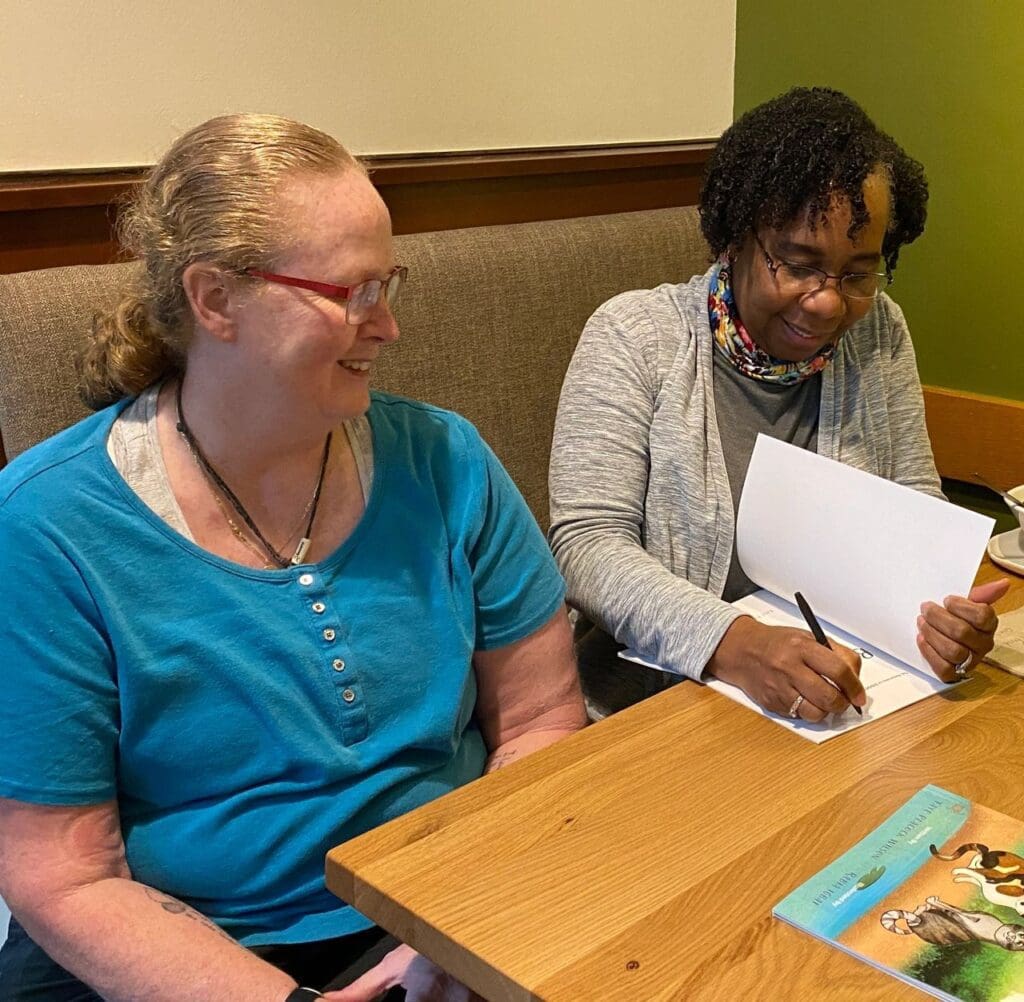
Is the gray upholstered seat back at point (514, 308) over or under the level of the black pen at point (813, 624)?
over

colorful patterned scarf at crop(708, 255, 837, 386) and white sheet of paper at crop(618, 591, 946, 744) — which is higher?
colorful patterned scarf at crop(708, 255, 837, 386)

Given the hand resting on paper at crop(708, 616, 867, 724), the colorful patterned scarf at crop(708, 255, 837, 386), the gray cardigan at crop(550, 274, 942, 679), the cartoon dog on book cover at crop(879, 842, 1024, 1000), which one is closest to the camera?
the cartoon dog on book cover at crop(879, 842, 1024, 1000)

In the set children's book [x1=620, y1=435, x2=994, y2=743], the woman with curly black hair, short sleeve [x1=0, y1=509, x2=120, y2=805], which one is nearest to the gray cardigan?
the woman with curly black hair

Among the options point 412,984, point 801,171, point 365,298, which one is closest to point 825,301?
point 801,171

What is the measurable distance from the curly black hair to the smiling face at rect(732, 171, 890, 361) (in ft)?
Result: 0.04

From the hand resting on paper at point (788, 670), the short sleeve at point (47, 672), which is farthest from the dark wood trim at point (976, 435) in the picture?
the short sleeve at point (47, 672)

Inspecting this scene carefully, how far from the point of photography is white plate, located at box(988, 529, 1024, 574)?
1.47 m

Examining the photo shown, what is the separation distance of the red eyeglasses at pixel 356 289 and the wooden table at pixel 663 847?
43cm

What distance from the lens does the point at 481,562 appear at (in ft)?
4.00

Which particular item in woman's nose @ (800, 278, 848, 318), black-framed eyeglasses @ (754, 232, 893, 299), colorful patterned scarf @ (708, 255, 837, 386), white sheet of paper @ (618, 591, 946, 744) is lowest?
white sheet of paper @ (618, 591, 946, 744)

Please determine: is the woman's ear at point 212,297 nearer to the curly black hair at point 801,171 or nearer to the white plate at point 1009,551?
the curly black hair at point 801,171

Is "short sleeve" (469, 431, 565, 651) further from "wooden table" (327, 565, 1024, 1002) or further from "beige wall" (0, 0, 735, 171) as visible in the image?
"beige wall" (0, 0, 735, 171)

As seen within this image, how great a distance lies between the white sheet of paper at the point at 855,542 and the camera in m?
1.13

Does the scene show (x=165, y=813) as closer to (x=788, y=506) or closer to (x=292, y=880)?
(x=292, y=880)
